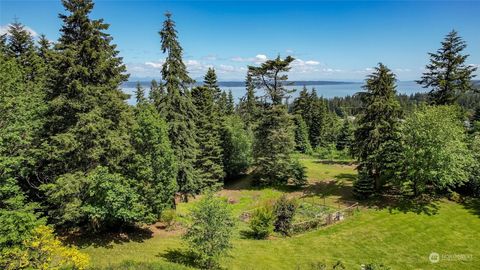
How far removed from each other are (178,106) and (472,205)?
86.9 ft

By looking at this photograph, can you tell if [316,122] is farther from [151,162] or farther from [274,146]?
[151,162]

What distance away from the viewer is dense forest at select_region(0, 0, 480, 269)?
54.9ft

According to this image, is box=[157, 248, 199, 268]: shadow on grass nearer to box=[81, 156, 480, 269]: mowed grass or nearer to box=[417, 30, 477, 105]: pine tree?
box=[81, 156, 480, 269]: mowed grass

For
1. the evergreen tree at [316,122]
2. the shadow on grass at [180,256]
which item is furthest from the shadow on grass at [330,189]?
the evergreen tree at [316,122]

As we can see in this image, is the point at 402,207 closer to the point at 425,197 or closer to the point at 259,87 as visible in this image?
the point at 425,197

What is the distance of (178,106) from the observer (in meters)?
29.0

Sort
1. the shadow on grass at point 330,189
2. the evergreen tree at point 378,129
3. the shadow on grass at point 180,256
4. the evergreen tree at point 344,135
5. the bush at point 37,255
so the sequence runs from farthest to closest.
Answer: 1. the evergreen tree at point 344,135
2. the shadow on grass at point 330,189
3. the evergreen tree at point 378,129
4. the shadow on grass at point 180,256
5. the bush at point 37,255

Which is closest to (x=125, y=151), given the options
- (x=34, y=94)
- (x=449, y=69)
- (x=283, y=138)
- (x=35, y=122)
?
(x=35, y=122)

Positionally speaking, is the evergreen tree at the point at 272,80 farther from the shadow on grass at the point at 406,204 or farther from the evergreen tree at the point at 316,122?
the evergreen tree at the point at 316,122

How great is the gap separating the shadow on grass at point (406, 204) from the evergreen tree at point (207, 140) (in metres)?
16.8

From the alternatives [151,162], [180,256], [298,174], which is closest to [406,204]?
[298,174]

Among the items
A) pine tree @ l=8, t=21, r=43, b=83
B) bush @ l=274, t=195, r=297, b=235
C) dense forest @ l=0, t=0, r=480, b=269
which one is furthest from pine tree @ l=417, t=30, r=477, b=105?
pine tree @ l=8, t=21, r=43, b=83

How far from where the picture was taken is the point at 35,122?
20047mm

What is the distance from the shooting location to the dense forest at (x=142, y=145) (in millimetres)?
16734
